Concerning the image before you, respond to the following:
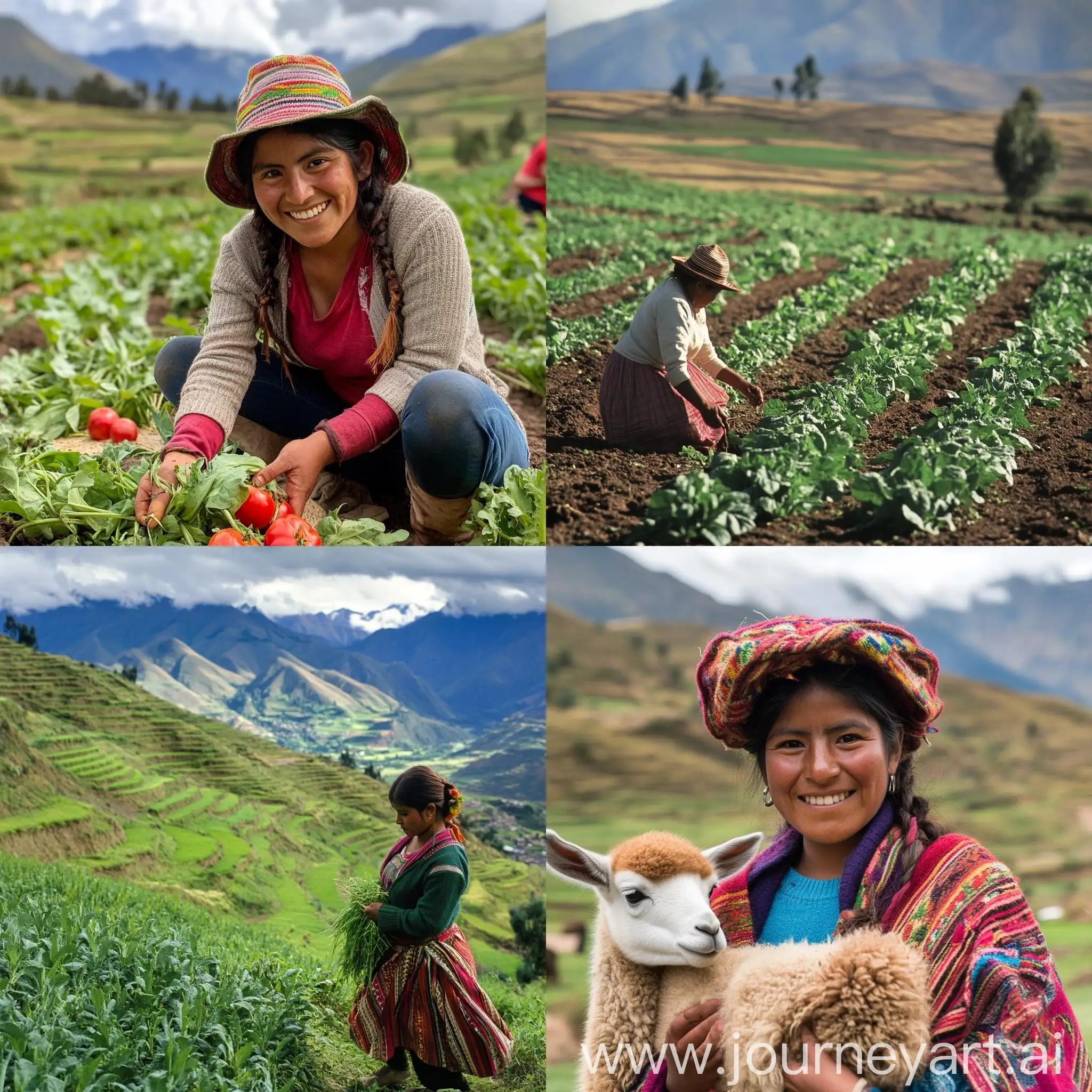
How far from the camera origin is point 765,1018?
74.7 inches

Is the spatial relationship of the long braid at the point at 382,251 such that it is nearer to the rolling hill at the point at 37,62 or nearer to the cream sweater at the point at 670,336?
the cream sweater at the point at 670,336

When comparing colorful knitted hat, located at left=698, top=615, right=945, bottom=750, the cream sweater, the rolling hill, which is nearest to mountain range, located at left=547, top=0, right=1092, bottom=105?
the cream sweater

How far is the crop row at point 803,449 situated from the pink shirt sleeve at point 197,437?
1.10 meters

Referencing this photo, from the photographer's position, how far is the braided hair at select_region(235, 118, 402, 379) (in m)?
2.77

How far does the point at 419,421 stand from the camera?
2.84 meters

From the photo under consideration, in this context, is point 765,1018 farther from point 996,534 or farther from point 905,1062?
point 996,534

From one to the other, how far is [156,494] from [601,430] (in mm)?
1343

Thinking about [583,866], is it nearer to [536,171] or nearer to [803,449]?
[803,449]

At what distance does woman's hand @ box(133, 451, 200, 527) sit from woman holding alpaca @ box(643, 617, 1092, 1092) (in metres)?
1.39

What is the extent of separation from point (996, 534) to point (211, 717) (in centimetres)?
197

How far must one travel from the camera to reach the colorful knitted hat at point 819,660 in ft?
6.58

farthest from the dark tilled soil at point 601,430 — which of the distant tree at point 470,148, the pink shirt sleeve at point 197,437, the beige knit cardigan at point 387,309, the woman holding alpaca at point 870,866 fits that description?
the distant tree at point 470,148

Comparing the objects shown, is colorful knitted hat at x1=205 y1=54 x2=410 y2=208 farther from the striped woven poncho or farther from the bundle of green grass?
the striped woven poncho

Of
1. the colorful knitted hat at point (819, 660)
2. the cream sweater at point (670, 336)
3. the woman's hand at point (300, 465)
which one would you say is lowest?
the colorful knitted hat at point (819, 660)
